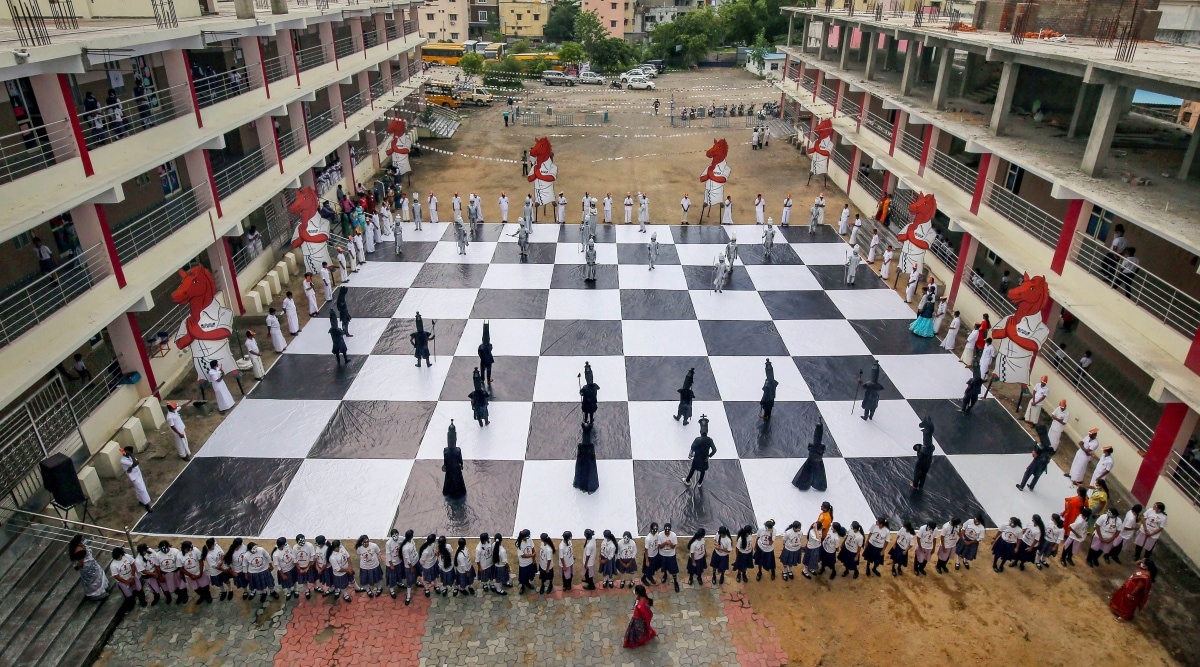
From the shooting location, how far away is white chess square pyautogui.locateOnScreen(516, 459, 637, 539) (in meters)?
10.3

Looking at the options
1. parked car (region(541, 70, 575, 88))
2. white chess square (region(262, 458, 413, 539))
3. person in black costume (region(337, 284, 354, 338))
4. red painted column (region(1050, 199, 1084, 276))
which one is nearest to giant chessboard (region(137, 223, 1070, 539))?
white chess square (region(262, 458, 413, 539))

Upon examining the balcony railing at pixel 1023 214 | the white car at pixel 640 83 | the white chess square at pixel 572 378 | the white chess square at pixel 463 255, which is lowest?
the white chess square at pixel 572 378

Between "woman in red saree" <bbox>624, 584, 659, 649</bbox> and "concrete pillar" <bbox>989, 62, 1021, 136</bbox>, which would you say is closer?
"woman in red saree" <bbox>624, 584, 659, 649</bbox>

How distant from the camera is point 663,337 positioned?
1541 centimetres

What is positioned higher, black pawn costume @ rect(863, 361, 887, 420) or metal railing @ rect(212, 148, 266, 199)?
metal railing @ rect(212, 148, 266, 199)

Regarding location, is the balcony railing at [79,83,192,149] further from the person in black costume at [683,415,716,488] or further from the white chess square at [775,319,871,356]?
the white chess square at [775,319,871,356]

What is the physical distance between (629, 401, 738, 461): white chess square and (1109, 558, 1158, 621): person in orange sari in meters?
5.36

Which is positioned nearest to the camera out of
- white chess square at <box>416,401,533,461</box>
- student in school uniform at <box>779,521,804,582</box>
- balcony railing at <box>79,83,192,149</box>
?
student in school uniform at <box>779,521,804,582</box>

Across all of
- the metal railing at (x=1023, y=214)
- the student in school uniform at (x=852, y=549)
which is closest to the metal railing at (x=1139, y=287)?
the metal railing at (x=1023, y=214)

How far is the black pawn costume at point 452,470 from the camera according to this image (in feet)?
34.1

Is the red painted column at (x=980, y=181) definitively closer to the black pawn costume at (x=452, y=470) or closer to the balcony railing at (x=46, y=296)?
the black pawn costume at (x=452, y=470)

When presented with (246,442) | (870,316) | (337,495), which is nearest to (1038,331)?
(870,316)

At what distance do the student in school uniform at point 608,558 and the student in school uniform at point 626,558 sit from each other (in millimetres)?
72

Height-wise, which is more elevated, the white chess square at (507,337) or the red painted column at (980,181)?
the red painted column at (980,181)
